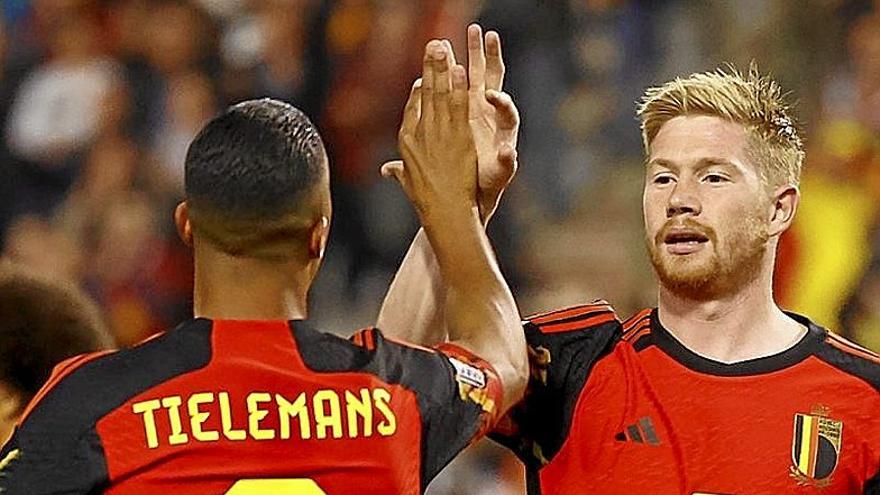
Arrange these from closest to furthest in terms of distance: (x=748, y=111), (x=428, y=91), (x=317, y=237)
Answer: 1. (x=317, y=237)
2. (x=428, y=91)
3. (x=748, y=111)

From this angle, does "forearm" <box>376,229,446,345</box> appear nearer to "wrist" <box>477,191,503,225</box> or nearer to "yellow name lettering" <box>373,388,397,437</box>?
"wrist" <box>477,191,503,225</box>

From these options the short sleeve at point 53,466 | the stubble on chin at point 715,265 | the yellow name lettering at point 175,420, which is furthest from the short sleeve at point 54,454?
the stubble on chin at point 715,265

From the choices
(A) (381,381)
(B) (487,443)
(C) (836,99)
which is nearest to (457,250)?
(A) (381,381)

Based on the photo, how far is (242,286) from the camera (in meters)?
2.24

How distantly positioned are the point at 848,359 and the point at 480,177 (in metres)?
0.79

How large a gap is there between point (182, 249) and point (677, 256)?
167 inches

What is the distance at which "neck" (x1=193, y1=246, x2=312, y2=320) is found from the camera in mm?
2234

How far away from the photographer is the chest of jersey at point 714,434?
2.68m

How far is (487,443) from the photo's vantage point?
5.83 meters

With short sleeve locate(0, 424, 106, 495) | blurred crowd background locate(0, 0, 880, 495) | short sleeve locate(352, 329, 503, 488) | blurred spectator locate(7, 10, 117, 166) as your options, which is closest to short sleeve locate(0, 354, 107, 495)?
short sleeve locate(0, 424, 106, 495)

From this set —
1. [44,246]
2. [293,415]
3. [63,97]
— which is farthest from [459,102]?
[63,97]

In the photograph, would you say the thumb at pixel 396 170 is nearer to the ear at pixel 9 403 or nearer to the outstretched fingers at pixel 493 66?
the outstretched fingers at pixel 493 66

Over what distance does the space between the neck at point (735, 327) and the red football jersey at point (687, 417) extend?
3 centimetres

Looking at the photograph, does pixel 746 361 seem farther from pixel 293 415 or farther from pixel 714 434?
pixel 293 415
